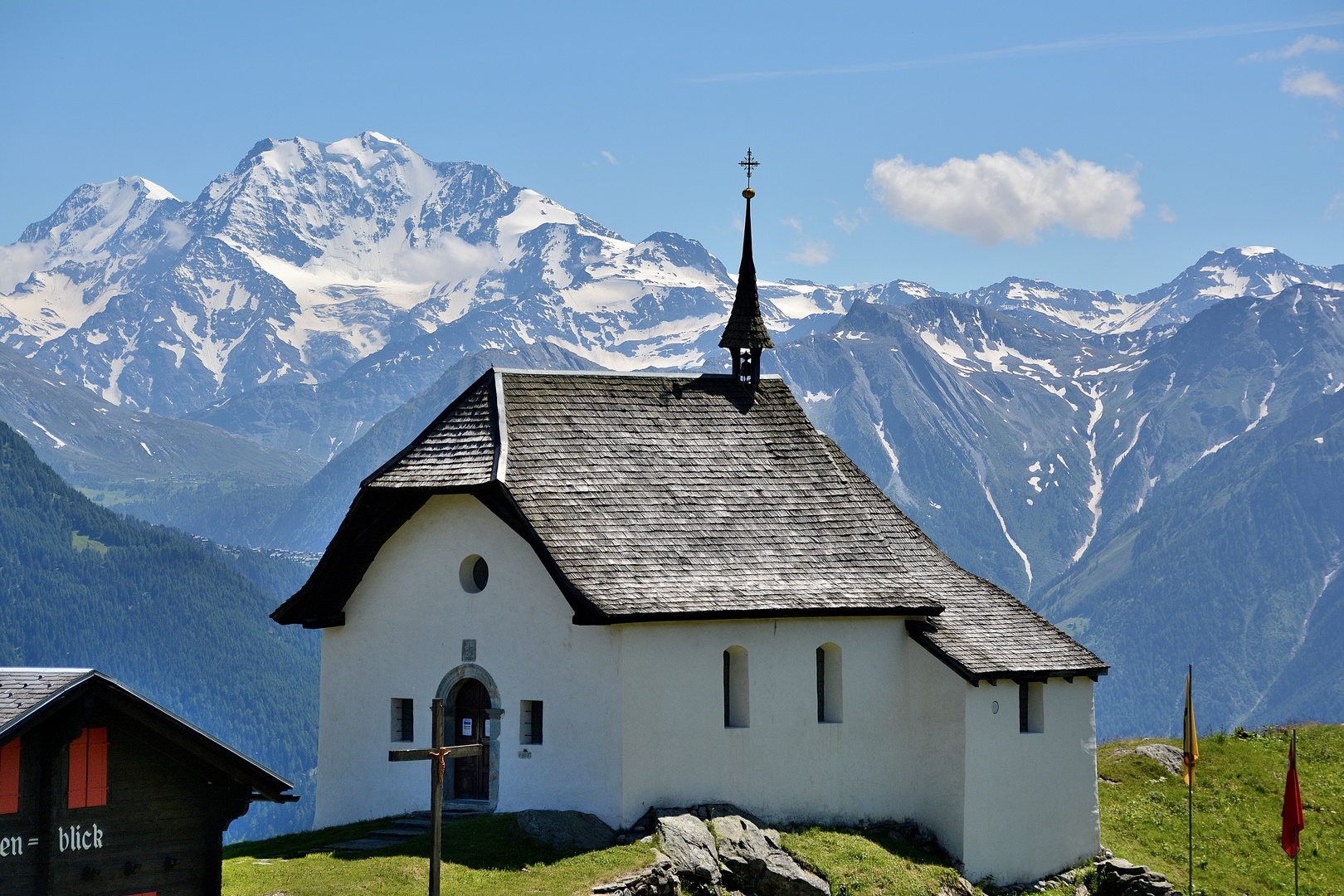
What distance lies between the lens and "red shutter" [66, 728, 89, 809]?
→ 20.1m

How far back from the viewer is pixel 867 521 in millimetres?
37281

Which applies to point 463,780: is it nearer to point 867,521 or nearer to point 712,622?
point 712,622

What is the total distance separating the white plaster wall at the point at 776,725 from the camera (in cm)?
3259

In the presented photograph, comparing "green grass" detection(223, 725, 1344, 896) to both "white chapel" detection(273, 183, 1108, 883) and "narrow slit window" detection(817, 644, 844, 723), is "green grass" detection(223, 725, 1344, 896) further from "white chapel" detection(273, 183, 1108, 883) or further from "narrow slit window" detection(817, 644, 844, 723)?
"narrow slit window" detection(817, 644, 844, 723)

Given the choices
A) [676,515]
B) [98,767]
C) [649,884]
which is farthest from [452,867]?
[676,515]

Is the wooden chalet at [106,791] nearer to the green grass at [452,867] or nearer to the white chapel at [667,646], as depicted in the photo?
the green grass at [452,867]

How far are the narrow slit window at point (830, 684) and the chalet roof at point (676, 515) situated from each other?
145cm

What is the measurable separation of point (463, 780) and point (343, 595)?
5653mm

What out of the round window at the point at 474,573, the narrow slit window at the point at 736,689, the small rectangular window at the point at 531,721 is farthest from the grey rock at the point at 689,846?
the round window at the point at 474,573

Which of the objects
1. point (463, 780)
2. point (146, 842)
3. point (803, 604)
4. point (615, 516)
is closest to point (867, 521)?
point (803, 604)

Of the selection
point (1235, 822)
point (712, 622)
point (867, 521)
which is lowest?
point (1235, 822)

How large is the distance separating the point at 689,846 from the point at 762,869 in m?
1.58

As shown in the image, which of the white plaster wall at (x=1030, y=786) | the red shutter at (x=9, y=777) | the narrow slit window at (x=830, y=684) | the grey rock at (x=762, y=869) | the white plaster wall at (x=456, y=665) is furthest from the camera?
the narrow slit window at (x=830, y=684)

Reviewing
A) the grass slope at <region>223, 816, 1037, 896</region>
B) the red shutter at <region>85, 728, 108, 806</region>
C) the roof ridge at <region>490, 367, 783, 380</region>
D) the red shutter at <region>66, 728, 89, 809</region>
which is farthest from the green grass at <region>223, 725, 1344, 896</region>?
the roof ridge at <region>490, 367, 783, 380</region>
